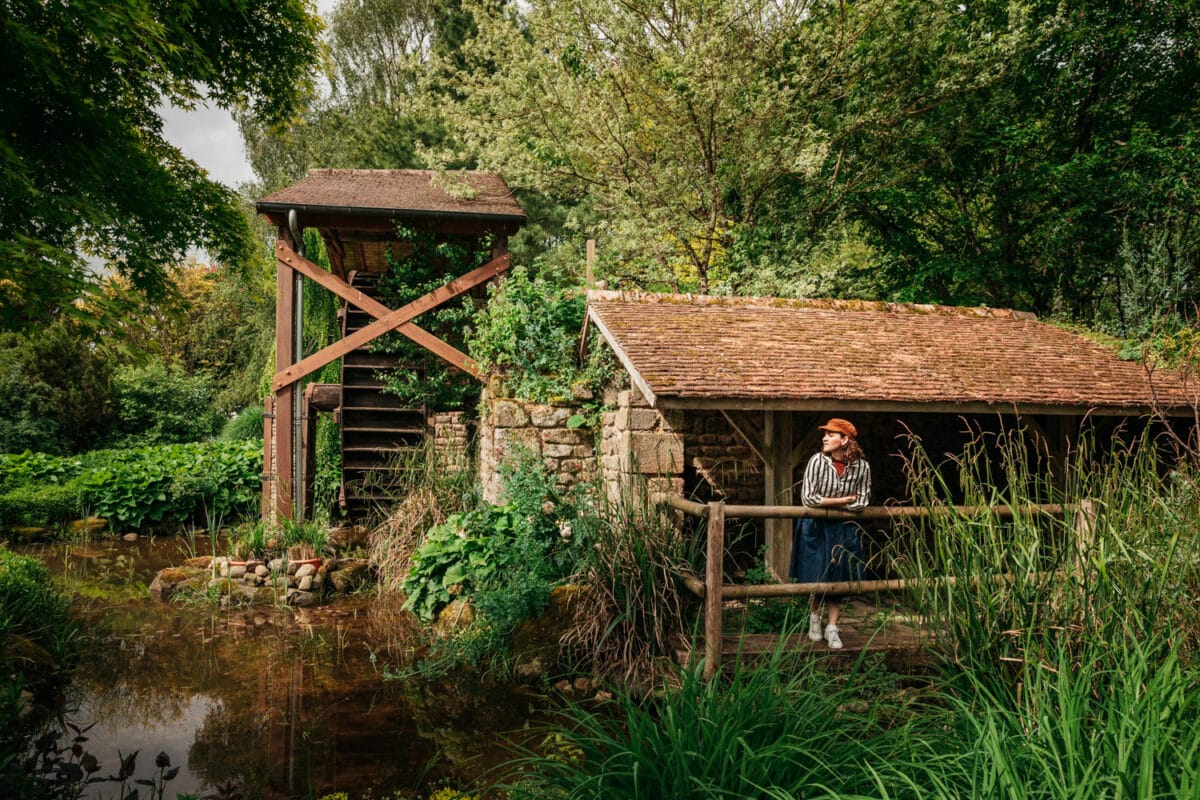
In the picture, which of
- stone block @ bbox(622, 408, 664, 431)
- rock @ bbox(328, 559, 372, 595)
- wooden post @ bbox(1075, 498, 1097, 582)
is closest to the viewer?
wooden post @ bbox(1075, 498, 1097, 582)

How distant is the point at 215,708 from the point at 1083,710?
5348 mm

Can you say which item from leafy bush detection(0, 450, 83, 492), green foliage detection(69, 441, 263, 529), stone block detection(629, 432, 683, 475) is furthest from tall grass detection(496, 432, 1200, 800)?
leafy bush detection(0, 450, 83, 492)

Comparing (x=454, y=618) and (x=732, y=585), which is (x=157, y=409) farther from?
(x=732, y=585)

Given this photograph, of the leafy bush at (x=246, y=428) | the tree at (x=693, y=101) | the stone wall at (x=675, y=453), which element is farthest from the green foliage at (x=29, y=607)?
the leafy bush at (x=246, y=428)

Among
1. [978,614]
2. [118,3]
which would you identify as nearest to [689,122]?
[118,3]

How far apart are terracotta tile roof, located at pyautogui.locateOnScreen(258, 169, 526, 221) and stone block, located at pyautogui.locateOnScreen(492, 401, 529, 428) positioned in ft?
9.51

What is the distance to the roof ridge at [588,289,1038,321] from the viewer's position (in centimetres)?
821

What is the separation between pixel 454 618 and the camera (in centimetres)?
657

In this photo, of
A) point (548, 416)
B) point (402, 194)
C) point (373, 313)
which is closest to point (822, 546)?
point (548, 416)

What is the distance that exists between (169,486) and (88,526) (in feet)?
4.25

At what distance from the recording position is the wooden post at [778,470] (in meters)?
7.33

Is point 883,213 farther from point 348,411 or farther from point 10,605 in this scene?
point 10,605

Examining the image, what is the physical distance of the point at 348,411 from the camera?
11547mm

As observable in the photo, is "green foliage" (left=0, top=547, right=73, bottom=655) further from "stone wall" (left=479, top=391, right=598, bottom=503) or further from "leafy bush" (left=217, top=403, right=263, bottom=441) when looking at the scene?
"leafy bush" (left=217, top=403, right=263, bottom=441)
